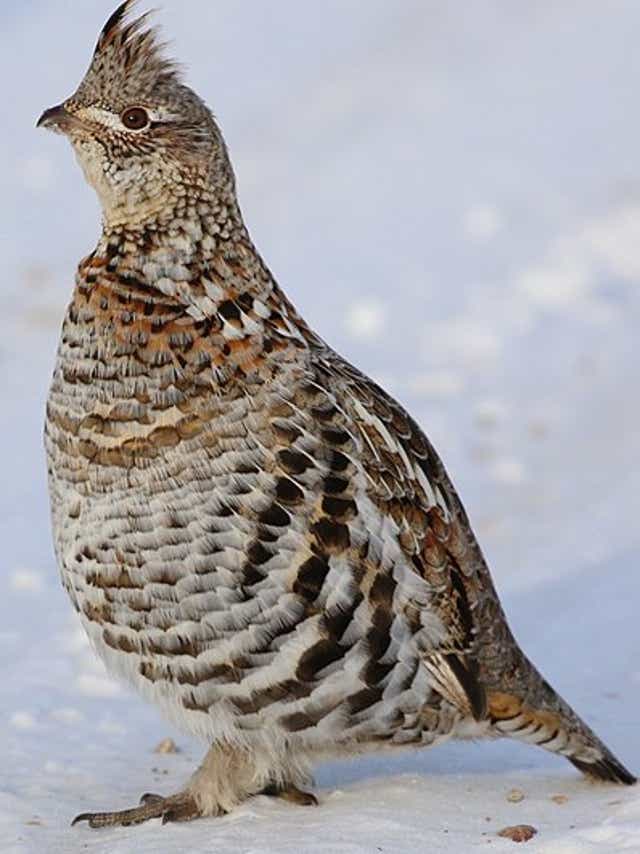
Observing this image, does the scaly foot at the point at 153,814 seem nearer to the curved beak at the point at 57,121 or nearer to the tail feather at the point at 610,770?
the tail feather at the point at 610,770

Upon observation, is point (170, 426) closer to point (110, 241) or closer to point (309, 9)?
point (110, 241)

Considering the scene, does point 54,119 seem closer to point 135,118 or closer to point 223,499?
point 135,118

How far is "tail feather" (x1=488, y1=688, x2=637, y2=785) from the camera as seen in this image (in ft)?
17.0

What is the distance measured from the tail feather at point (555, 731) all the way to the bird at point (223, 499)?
0.14m

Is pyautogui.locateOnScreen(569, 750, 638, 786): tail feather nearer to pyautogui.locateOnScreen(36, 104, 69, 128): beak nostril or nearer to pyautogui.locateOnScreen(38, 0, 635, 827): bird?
pyautogui.locateOnScreen(38, 0, 635, 827): bird

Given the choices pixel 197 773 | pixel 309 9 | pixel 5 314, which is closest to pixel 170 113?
pixel 197 773

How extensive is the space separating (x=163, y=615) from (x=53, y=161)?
22.8 ft

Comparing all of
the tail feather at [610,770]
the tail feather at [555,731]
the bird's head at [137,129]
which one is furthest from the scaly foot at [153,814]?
the bird's head at [137,129]

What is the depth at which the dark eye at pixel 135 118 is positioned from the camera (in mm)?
4859

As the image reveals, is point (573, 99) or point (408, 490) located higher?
point (573, 99)

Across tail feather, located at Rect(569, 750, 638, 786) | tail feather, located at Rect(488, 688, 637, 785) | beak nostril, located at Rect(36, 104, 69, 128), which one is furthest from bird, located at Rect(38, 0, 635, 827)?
tail feather, located at Rect(569, 750, 638, 786)

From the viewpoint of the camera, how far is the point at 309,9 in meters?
13.1

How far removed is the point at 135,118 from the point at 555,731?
75.3 inches

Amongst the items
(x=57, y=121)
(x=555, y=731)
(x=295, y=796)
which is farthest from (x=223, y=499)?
(x=555, y=731)
